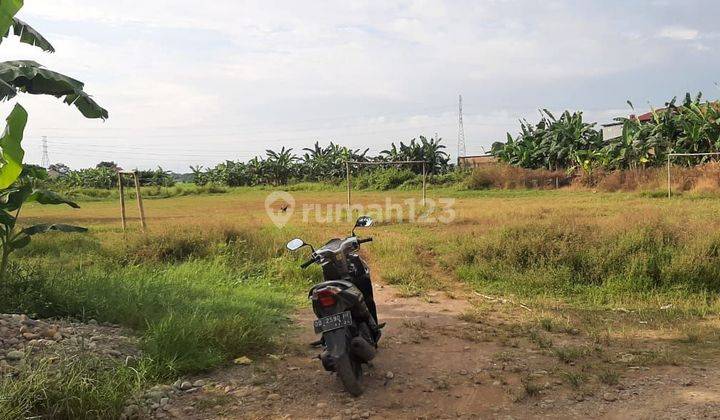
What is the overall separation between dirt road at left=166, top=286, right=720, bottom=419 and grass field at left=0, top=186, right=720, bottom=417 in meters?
0.41

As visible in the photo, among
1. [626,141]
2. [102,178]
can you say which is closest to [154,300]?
[626,141]

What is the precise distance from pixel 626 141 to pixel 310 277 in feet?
64.3

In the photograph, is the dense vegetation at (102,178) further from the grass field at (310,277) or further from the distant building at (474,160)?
the grass field at (310,277)

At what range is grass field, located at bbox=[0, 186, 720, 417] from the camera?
4797 millimetres

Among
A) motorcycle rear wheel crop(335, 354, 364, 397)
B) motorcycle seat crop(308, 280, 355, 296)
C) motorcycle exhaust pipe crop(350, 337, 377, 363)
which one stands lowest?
motorcycle rear wheel crop(335, 354, 364, 397)

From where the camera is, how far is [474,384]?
394 centimetres

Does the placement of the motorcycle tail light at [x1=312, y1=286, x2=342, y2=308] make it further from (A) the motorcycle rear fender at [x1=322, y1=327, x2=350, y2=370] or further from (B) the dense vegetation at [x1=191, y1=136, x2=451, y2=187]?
(B) the dense vegetation at [x1=191, y1=136, x2=451, y2=187]

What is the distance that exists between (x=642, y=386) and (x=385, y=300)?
334cm

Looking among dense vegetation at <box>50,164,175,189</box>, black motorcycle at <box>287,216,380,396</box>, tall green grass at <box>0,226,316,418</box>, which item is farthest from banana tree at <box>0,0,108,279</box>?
dense vegetation at <box>50,164,175,189</box>

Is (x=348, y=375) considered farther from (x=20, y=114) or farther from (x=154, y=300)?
(x=20, y=114)

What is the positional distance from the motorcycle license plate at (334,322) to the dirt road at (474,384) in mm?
478

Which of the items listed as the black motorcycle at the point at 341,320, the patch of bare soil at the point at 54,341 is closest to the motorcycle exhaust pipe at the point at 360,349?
the black motorcycle at the point at 341,320

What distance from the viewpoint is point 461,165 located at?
36594 millimetres

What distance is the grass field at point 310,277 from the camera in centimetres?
480
